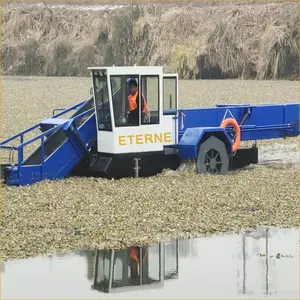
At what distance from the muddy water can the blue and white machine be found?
450 centimetres

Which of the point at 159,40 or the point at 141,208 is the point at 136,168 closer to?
the point at 141,208

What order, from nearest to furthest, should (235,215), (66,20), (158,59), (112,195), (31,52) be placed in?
(235,215) < (112,195) < (158,59) < (31,52) < (66,20)

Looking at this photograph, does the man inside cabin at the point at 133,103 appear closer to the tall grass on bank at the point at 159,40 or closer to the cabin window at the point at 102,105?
the cabin window at the point at 102,105

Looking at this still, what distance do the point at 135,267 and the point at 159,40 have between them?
49.0 m

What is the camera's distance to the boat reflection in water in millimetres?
9414

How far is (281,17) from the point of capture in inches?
2093

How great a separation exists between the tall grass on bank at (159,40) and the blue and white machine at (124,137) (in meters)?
32.8

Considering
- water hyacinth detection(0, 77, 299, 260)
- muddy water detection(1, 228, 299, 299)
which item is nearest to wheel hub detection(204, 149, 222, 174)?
water hyacinth detection(0, 77, 299, 260)

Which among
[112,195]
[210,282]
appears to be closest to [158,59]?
[112,195]

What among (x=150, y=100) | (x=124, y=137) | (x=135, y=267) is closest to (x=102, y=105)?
(x=124, y=137)

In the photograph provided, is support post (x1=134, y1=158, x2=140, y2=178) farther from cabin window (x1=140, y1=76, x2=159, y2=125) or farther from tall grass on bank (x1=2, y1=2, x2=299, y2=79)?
tall grass on bank (x1=2, y1=2, x2=299, y2=79)

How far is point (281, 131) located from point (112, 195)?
16.5 feet

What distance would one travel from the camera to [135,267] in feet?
32.9

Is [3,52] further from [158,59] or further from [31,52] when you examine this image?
[158,59]
